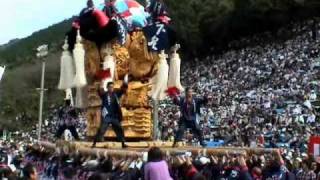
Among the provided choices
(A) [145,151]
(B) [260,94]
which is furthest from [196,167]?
(B) [260,94]

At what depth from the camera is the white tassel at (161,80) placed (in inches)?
704

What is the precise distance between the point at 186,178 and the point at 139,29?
27.5 ft

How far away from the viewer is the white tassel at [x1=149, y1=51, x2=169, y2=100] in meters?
17.9

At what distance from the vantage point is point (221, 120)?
1199 inches

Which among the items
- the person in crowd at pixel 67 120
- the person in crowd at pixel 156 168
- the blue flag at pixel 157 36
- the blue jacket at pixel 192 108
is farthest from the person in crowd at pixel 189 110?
the person in crowd at pixel 156 168

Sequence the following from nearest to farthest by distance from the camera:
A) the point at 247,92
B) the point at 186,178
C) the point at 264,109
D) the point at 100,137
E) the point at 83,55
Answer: the point at 186,178, the point at 100,137, the point at 83,55, the point at 264,109, the point at 247,92

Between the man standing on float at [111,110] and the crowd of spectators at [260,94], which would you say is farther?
the crowd of spectators at [260,94]

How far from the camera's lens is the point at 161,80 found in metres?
17.9

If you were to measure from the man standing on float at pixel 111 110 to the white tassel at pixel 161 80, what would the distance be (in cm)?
231

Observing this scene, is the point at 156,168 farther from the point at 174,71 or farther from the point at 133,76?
the point at 174,71

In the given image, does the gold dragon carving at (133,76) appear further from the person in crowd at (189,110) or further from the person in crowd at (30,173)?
Answer: the person in crowd at (30,173)

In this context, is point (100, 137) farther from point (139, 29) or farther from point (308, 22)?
point (308, 22)

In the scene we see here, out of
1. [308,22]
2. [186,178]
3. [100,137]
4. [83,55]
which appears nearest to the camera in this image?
[186,178]

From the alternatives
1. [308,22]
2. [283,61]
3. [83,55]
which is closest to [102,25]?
[83,55]
